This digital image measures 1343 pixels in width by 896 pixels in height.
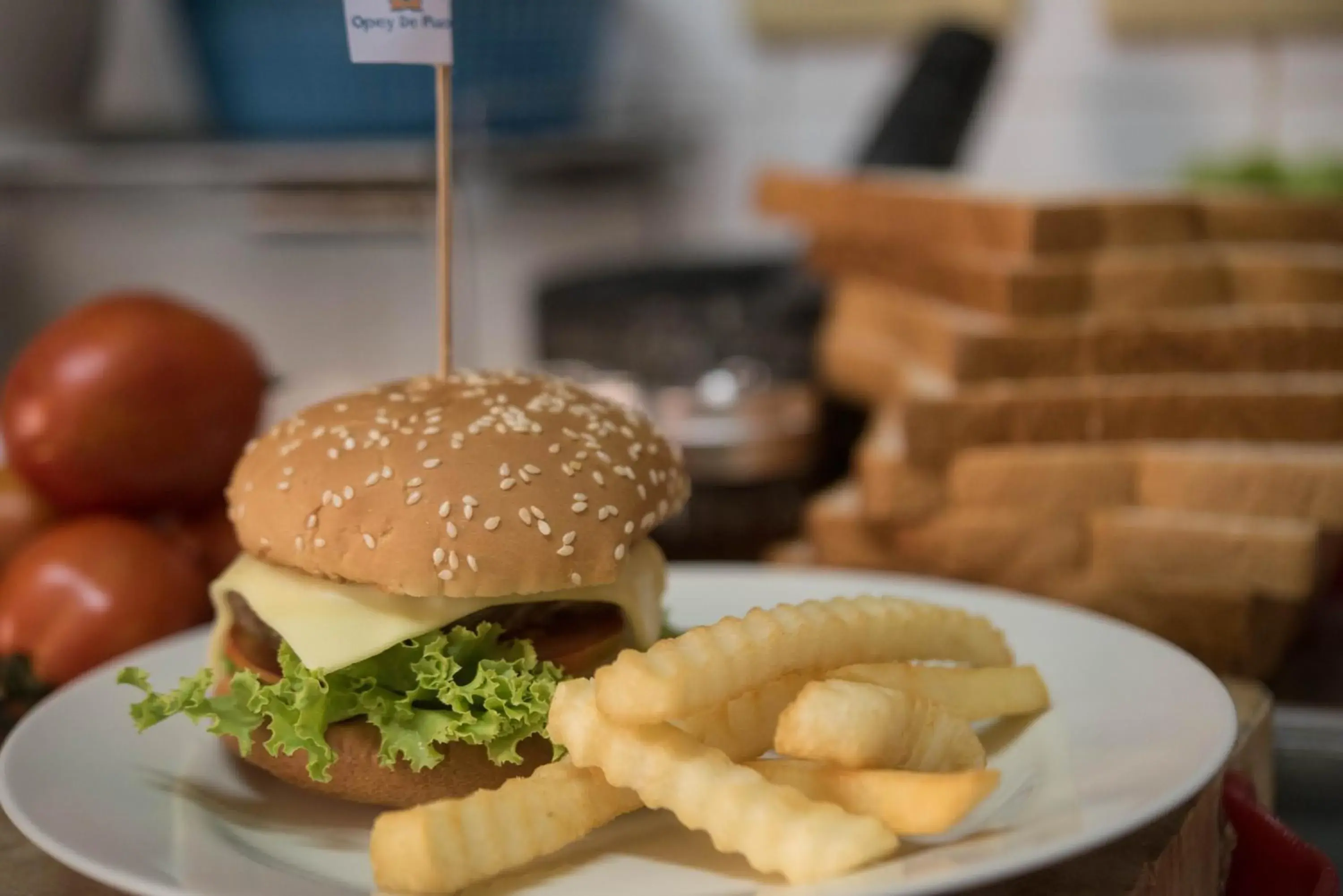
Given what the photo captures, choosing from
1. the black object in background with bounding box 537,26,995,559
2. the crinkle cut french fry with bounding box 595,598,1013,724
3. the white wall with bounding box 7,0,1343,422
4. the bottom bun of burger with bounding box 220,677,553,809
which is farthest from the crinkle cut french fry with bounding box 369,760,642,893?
the white wall with bounding box 7,0,1343,422

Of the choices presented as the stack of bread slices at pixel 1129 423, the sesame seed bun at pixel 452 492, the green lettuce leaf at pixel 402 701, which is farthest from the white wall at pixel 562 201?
the green lettuce leaf at pixel 402 701

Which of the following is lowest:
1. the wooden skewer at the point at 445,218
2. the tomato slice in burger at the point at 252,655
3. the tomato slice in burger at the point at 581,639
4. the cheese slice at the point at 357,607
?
the tomato slice in burger at the point at 252,655

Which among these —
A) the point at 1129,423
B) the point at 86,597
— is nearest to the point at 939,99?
the point at 1129,423

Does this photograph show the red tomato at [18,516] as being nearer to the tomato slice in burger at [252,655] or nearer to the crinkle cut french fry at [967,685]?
the tomato slice in burger at [252,655]

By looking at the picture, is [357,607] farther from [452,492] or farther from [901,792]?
[901,792]

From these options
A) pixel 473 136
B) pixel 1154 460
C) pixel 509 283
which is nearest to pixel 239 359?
pixel 1154 460

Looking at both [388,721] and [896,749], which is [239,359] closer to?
[388,721]
